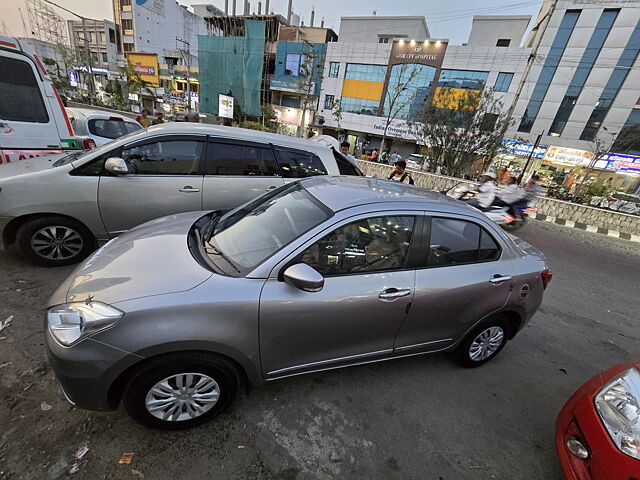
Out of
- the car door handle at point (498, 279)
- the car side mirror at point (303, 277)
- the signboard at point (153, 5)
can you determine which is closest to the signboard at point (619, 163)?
the car door handle at point (498, 279)

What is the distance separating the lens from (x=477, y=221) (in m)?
2.47

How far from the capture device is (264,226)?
2.23 metres

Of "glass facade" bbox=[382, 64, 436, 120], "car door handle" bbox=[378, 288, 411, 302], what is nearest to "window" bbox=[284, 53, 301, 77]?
"glass facade" bbox=[382, 64, 436, 120]

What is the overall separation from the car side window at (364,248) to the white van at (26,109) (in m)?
4.79

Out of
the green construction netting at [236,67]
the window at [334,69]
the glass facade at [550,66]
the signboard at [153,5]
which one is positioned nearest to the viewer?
the glass facade at [550,66]

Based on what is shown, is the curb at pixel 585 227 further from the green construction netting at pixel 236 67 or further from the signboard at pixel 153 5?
the signboard at pixel 153 5

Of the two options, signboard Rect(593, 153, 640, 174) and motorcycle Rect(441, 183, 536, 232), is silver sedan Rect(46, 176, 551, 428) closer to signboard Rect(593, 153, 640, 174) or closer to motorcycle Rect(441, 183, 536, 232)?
motorcycle Rect(441, 183, 536, 232)

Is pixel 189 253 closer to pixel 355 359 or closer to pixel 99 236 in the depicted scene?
Result: pixel 355 359

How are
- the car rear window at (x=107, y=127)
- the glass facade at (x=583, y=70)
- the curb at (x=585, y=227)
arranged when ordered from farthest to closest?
the glass facade at (x=583, y=70), the curb at (x=585, y=227), the car rear window at (x=107, y=127)

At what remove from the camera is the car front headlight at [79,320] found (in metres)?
1.55

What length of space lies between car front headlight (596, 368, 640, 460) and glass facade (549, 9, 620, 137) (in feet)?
113

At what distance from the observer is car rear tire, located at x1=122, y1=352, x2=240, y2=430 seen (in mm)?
1664

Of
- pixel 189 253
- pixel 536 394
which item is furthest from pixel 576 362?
pixel 189 253

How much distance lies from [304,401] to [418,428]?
91cm
